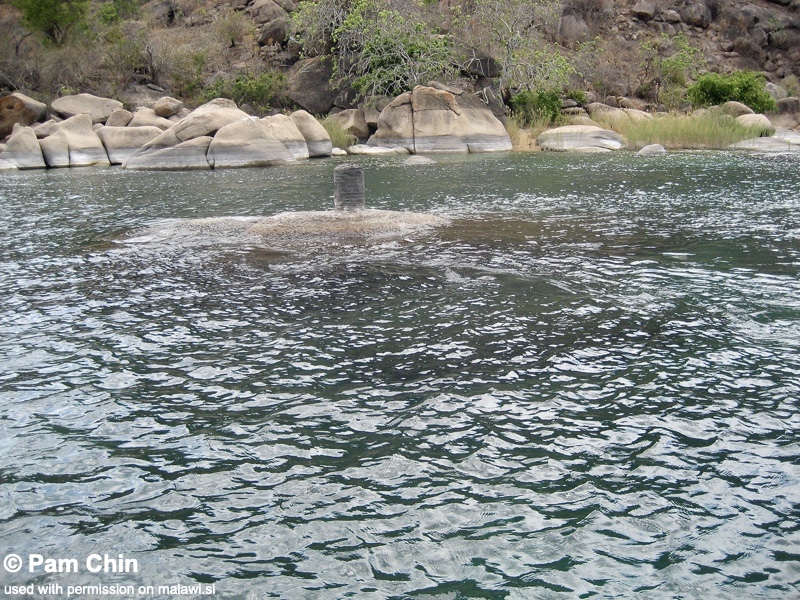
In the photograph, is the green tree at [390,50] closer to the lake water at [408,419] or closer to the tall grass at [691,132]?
the tall grass at [691,132]

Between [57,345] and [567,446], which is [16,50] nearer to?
[57,345]

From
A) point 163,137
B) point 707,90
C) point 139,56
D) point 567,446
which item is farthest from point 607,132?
point 567,446

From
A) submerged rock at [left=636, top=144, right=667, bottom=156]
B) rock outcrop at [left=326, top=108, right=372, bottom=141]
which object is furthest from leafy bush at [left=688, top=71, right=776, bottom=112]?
rock outcrop at [left=326, top=108, right=372, bottom=141]

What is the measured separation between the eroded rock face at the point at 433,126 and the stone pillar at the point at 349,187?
64.2 feet

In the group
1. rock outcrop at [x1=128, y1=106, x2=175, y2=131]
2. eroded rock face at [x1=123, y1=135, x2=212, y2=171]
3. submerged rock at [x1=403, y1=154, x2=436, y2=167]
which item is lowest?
submerged rock at [x1=403, y1=154, x2=436, y2=167]

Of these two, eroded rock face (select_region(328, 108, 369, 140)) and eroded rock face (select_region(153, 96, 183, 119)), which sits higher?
eroded rock face (select_region(153, 96, 183, 119))

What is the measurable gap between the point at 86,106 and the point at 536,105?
21.8m

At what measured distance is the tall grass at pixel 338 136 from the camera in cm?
3409

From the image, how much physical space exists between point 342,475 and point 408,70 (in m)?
33.7

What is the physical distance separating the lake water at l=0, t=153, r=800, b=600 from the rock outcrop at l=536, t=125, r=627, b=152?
20.8 meters

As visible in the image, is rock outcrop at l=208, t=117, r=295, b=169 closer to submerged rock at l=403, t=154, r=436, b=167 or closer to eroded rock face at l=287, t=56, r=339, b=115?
submerged rock at l=403, t=154, r=436, b=167

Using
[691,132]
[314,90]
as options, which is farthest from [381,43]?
[691,132]

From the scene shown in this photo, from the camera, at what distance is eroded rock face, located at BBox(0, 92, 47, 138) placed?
33688 millimetres

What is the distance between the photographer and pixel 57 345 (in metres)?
7.11
